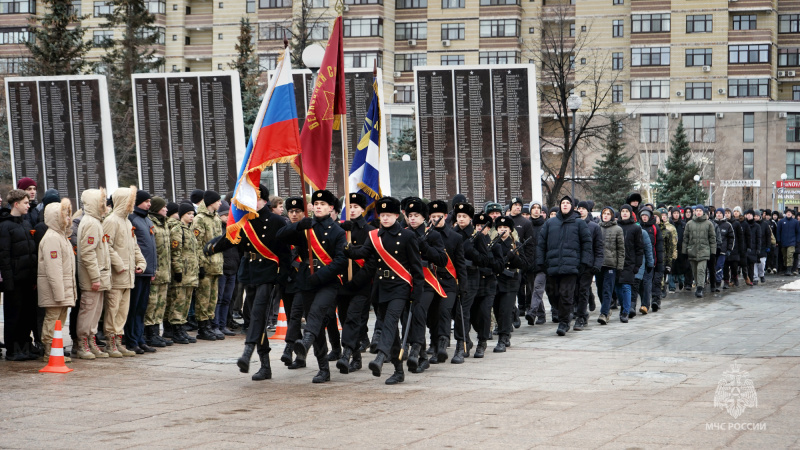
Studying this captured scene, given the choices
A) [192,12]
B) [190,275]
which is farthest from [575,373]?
[192,12]

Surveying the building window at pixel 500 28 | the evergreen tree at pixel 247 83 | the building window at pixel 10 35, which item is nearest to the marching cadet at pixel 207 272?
the evergreen tree at pixel 247 83

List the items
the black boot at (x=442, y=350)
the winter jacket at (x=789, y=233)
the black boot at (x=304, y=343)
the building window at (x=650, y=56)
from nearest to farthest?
the black boot at (x=304, y=343)
the black boot at (x=442, y=350)
the winter jacket at (x=789, y=233)
the building window at (x=650, y=56)

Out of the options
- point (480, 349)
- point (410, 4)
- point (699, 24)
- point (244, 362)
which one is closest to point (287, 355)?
point (244, 362)

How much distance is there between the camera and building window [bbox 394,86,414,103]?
221 ft

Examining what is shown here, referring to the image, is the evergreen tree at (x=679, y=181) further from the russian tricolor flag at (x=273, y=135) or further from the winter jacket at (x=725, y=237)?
the russian tricolor flag at (x=273, y=135)

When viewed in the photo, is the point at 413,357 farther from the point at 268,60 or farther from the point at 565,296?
the point at 268,60

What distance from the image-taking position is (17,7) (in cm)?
7112

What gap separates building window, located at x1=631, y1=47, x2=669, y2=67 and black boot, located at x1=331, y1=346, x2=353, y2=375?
191 ft

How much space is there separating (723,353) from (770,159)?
57433 millimetres

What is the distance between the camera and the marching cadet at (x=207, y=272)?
Result: 46.2 ft

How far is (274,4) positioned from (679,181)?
29.7 m

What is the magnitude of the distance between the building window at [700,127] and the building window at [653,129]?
1.44m

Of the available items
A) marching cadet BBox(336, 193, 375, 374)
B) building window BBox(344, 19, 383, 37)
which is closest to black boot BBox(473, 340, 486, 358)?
marching cadet BBox(336, 193, 375, 374)

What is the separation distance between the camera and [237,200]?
10.7m
